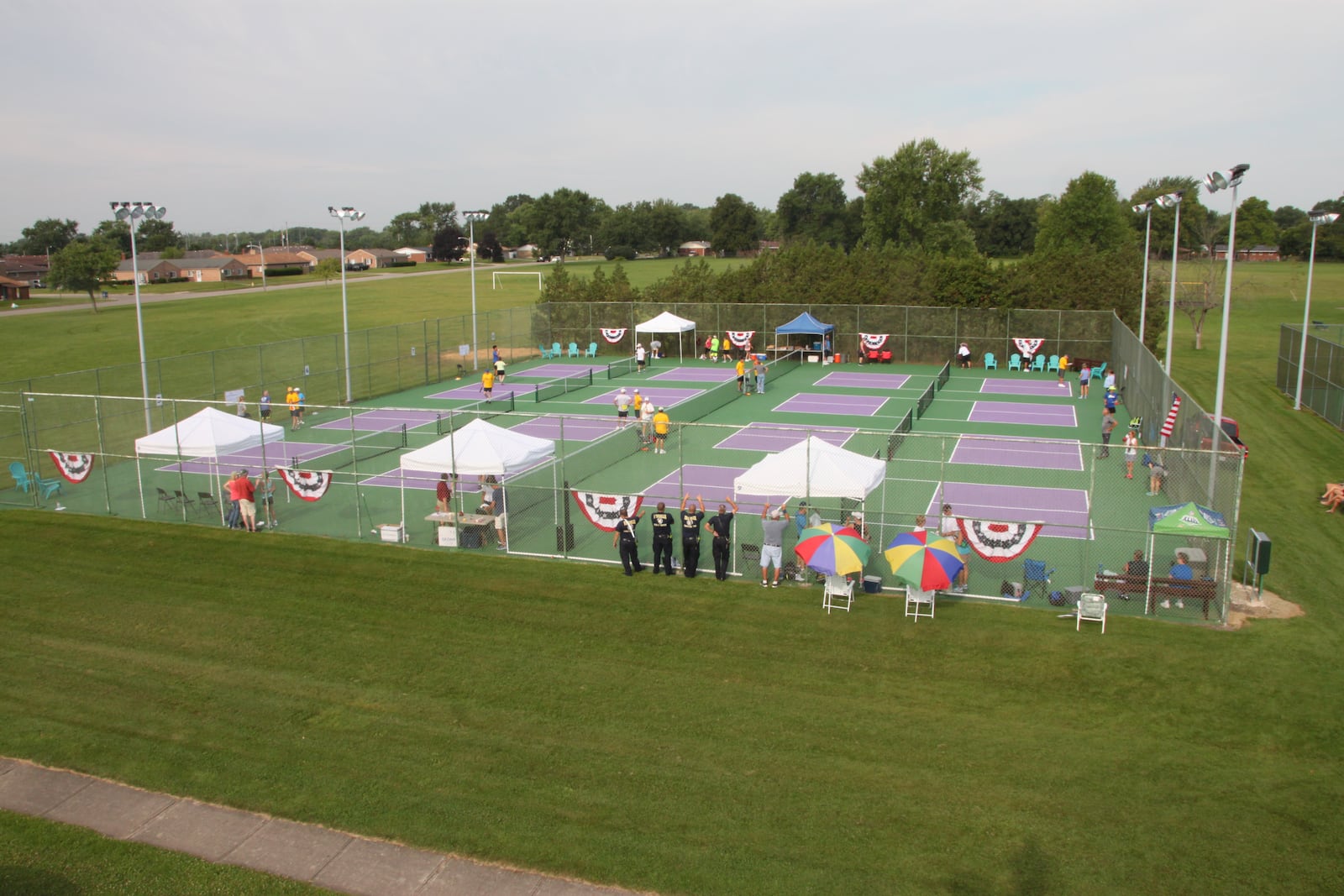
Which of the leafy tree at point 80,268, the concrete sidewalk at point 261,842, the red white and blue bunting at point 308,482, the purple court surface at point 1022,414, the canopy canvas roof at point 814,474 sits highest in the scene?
the leafy tree at point 80,268

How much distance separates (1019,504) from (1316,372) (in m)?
19.2

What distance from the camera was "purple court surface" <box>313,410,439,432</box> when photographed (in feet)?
111

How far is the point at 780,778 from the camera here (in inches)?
444

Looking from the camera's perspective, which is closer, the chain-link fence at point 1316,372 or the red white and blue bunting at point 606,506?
the red white and blue bunting at point 606,506

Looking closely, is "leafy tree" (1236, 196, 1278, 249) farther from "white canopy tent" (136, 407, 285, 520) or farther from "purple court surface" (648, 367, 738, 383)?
"white canopy tent" (136, 407, 285, 520)

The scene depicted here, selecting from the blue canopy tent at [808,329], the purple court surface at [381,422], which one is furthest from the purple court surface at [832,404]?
the purple court surface at [381,422]

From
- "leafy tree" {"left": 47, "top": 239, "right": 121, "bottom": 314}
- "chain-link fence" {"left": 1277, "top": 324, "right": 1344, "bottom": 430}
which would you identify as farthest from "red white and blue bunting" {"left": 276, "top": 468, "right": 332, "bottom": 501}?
"leafy tree" {"left": 47, "top": 239, "right": 121, "bottom": 314}

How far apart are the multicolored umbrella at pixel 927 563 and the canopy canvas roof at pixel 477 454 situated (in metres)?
7.98

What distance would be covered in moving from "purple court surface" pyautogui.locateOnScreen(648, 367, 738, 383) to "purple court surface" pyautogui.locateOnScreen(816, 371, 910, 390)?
445 centimetres

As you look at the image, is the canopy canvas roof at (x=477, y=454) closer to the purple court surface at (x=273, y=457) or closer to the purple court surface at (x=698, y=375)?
the purple court surface at (x=273, y=457)

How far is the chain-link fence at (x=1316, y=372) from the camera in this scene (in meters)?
32.3

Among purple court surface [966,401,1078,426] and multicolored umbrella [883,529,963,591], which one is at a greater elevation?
multicolored umbrella [883,529,963,591]

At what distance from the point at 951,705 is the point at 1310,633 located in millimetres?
6571

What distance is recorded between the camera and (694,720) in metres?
12.8
